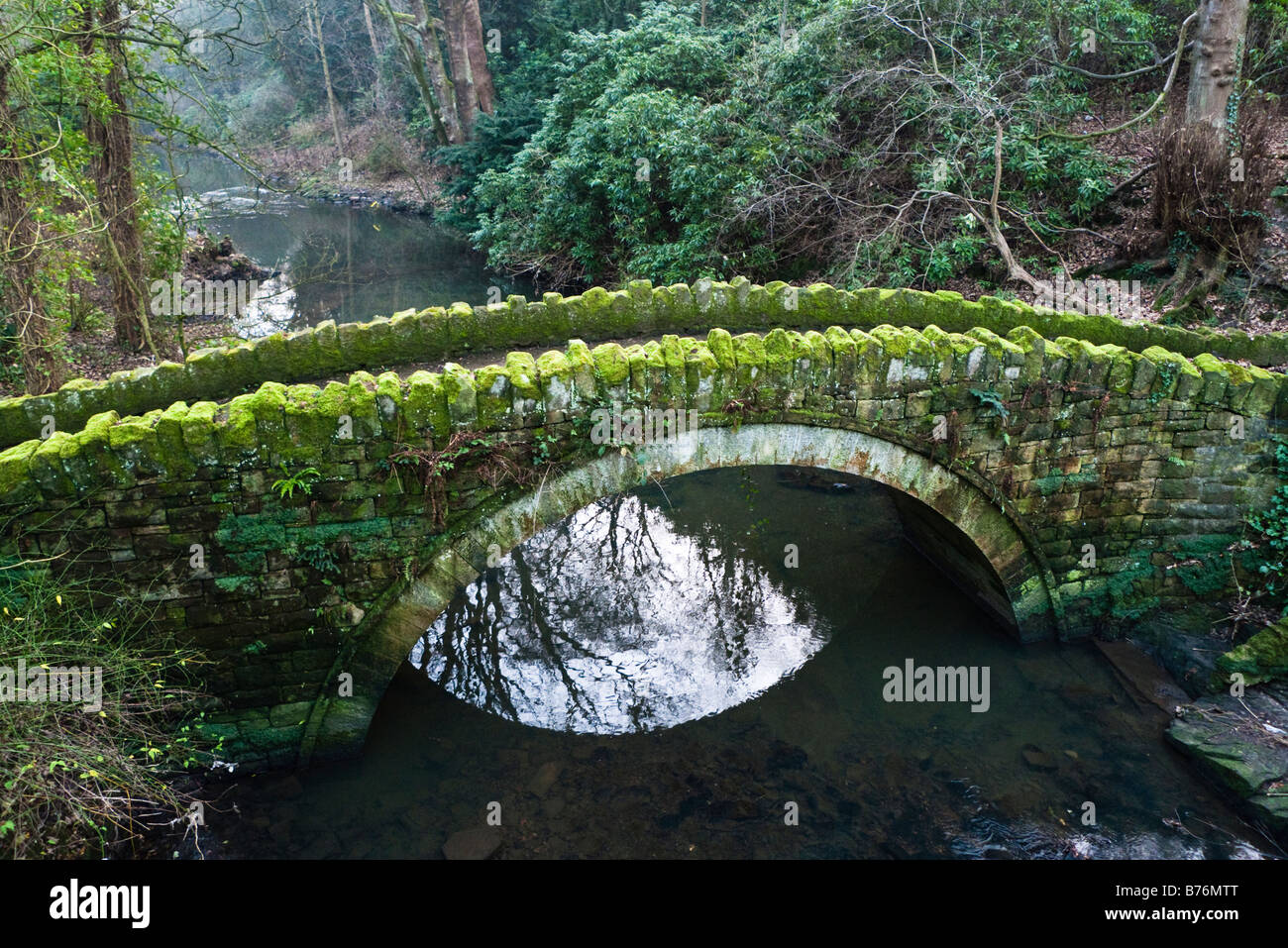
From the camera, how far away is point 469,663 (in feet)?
27.2

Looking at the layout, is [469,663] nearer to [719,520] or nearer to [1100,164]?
[719,520]

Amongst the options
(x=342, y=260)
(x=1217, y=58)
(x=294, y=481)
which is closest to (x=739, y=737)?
(x=294, y=481)

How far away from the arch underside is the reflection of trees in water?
5.06ft

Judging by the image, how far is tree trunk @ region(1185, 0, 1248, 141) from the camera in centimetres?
1075

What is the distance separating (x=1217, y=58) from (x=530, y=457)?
37.1ft

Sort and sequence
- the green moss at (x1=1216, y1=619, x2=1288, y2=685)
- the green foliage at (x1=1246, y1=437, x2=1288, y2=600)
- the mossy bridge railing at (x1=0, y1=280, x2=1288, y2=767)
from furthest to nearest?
the green foliage at (x1=1246, y1=437, x2=1288, y2=600) → the green moss at (x1=1216, y1=619, x2=1288, y2=685) → the mossy bridge railing at (x1=0, y1=280, x2=1288, y2=767)

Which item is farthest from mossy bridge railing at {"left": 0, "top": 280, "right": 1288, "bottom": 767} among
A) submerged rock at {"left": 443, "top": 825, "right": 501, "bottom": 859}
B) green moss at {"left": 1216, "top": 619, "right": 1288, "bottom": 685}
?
submerged rock at {"left": 443, "top": 825, "right": 501, "bottom": 859}

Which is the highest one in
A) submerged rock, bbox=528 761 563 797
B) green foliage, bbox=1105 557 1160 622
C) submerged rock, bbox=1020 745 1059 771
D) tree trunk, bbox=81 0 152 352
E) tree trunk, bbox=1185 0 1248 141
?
tree trunk, bbox=1185 0 1248 141

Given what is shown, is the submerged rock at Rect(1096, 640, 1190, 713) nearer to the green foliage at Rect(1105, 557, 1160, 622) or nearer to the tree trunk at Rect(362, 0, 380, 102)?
the green foliage at Rect(1105, 557, 1160, 622)

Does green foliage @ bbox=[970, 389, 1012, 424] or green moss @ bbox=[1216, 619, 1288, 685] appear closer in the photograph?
green foliage @ bbox=[970, 389, 1012, 424]
